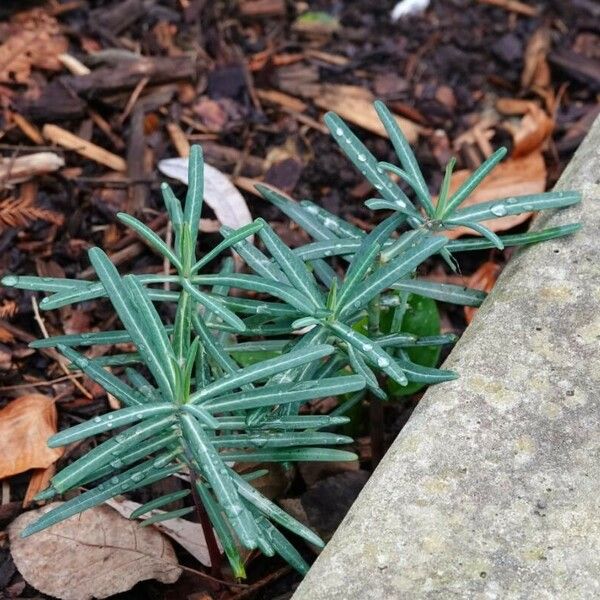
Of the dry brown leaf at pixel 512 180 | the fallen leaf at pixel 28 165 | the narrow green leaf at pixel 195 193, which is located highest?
the narrow green leaf at pixel 195 193

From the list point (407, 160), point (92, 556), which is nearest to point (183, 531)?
point (92, 556)

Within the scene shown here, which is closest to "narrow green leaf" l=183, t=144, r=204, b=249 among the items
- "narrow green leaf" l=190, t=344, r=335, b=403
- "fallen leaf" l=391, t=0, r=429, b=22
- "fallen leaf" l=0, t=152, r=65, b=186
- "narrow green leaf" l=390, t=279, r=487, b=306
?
"narrow green leaf" l=190, t=344, r=335, b=403

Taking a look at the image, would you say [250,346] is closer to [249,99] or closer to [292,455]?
[292,455]

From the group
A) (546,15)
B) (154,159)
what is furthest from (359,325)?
(546,15)

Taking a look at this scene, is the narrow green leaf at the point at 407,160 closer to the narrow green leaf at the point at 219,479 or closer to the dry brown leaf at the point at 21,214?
the narrow green leaf at the point at 219,479

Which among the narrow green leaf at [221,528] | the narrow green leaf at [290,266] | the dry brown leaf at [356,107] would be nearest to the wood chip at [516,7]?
the dry brown leaf at [356,107]

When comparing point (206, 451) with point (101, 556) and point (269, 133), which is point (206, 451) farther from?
point (269, 133)
